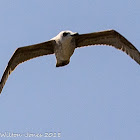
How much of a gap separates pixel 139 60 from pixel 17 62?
4713 mm

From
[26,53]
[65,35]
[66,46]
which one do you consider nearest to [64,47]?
[66,46]

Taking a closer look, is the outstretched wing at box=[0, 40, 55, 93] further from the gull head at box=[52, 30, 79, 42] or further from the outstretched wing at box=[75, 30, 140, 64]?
the outstretched wing at box=[75, 30, 140, 64]

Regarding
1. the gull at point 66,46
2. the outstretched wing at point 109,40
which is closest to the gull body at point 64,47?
the gull at point 66,46

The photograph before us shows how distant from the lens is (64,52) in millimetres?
17094

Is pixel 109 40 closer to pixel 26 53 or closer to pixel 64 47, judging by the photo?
pixel 64 47

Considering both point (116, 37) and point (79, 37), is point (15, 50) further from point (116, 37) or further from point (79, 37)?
point (116, 37)

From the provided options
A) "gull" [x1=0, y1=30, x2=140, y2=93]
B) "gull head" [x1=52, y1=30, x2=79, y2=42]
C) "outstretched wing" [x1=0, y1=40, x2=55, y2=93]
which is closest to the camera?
"gull head" [x1=52, y1=30, x2=79, y2=42]

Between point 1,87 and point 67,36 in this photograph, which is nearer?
point 67,36

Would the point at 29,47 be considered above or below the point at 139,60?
above

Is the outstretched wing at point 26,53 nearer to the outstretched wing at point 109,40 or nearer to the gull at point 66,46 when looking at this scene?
the gull at point 66,46

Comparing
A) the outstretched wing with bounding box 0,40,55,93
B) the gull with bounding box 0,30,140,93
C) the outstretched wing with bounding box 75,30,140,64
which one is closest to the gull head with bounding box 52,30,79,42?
the gull with bounding box 0,30,140,93

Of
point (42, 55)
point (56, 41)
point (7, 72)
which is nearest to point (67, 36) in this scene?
point (56, 41)

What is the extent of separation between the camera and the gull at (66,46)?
56.4 ft

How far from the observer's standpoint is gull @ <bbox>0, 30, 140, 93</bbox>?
677 inches
